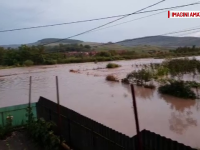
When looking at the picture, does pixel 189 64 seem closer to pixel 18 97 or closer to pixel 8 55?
pixel 18 97

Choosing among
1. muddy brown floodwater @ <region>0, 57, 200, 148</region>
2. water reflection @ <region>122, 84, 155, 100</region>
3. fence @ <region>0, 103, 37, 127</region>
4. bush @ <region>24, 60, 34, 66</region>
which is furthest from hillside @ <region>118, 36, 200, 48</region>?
fence @ <region>0, 103, 37, 127</region>

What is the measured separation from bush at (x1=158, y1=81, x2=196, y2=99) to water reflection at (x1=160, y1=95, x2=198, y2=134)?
41 centimetres

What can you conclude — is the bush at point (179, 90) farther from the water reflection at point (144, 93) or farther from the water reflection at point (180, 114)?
the water reflection at point (144, 93)

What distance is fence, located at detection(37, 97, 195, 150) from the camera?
3.55 m

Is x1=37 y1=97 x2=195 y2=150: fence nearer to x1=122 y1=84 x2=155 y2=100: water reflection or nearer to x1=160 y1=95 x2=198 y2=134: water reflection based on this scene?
x1=160 y1=95 x2=198 y2=134: water reflection

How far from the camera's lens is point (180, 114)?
9438 mm

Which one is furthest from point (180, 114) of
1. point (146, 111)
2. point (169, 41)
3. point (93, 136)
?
point (169, 41)

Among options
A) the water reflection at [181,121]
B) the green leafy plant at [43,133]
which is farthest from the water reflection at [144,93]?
the green leafy plant at [43,133]

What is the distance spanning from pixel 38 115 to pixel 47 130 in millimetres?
1654

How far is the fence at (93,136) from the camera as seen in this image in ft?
11.7

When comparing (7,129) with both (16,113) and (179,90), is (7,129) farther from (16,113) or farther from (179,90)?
(179,90)

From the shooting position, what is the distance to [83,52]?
58.8 meters

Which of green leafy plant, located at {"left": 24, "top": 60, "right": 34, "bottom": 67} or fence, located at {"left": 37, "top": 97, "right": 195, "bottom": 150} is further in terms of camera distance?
green leafy plant, located at {"left": 24, "top": 60, "right": 34, "bottom": 67}

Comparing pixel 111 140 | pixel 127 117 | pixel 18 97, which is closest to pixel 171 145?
pixel 111 140
